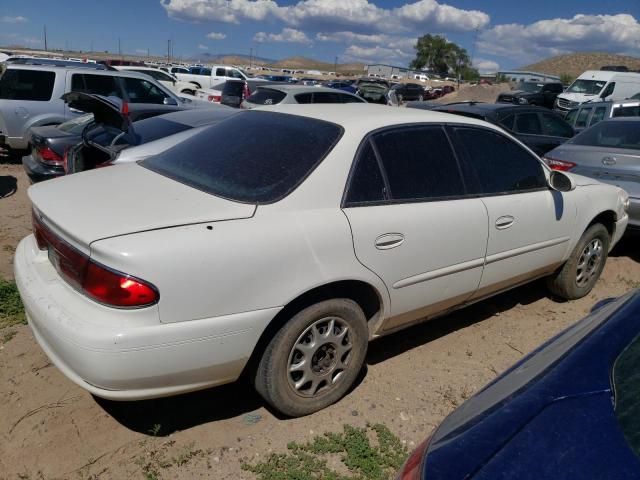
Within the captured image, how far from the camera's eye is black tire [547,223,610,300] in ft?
15.0

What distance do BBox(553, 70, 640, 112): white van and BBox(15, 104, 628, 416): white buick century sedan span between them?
60.5 feet

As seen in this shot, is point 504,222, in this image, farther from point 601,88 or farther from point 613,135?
point 601,88

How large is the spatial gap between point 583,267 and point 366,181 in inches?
107

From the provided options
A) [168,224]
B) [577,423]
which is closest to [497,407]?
[577,423]

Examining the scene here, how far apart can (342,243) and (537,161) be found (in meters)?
2.15

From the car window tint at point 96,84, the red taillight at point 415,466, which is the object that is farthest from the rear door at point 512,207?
the car window tint at point 96,84

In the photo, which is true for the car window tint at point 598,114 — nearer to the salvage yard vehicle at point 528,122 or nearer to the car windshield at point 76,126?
the salvage yard vehicle at point 528,122

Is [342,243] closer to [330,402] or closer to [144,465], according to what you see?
[330,402]

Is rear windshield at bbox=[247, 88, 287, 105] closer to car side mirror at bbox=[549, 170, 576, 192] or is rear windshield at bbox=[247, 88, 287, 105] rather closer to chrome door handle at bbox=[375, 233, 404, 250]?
car side mirror at bbox=[549, 170, 576, 192]

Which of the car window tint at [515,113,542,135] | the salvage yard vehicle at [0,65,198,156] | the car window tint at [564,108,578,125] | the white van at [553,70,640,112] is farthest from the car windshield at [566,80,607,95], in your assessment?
the salvage yard vehicle at [0,65,198,156]

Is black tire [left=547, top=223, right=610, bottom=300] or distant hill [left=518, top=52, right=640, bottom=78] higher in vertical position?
distant hill [left=518, top=52, right=640, bottom=78]

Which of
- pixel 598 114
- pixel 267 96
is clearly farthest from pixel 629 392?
pixel 598 114

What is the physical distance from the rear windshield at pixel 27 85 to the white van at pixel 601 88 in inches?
683

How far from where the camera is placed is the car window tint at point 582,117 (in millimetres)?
11289
